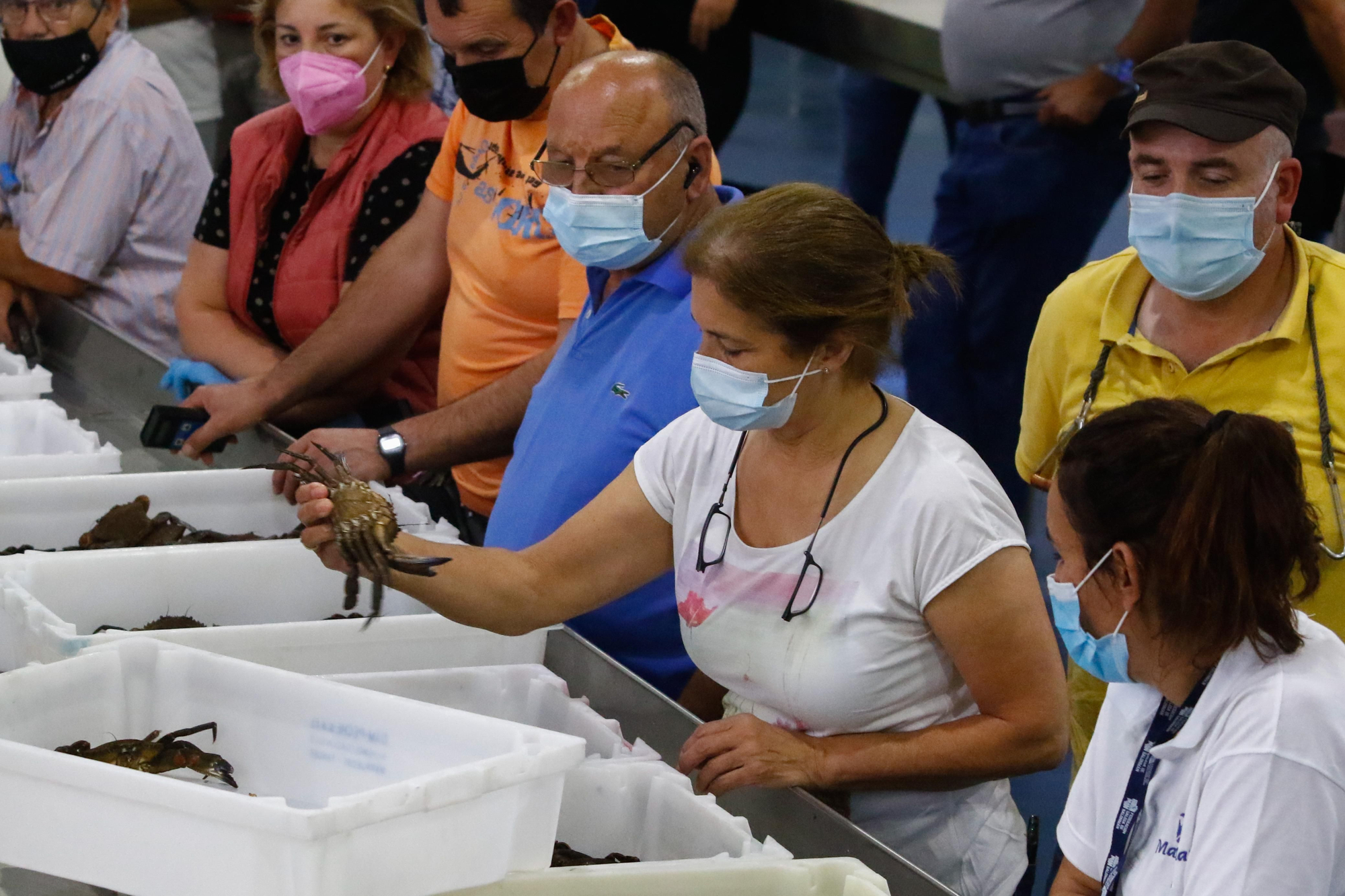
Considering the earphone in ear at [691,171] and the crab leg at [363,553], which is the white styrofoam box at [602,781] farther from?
the earphone in ear at [691,171]

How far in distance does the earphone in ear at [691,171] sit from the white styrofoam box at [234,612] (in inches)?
32.8

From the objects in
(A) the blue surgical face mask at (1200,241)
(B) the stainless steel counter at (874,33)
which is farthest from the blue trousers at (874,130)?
(A) the blue surgical face mask at (1200,241)

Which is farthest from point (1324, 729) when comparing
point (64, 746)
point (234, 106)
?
point (234, 106)

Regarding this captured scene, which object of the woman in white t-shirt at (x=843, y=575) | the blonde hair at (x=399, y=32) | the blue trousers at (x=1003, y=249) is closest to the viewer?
Result: the woman in white t-shirt at (x=843, y=575)

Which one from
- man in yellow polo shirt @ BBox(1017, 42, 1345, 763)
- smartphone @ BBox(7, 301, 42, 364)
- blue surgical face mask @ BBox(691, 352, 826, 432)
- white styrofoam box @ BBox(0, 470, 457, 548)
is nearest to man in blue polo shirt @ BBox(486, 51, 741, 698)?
white styrofoam box @ BBox(0, 470, 457, 548)

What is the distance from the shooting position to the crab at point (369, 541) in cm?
197

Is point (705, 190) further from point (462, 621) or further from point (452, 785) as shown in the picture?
point (452, 785)

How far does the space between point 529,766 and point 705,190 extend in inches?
52.4

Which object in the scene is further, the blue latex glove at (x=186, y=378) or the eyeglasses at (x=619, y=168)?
the blue latex glove at (x=186, y=378)

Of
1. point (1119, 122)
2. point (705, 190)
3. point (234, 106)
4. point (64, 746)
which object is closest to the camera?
point (64, 746)

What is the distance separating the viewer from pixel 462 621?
2105mm

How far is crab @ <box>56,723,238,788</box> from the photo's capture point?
1763mm

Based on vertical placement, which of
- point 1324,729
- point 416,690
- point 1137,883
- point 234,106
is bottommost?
point 234,106

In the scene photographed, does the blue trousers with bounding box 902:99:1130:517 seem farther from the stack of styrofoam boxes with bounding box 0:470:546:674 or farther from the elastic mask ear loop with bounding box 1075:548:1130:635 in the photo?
the elastic mask ear loop with bounding box 1075:548:1130:635
